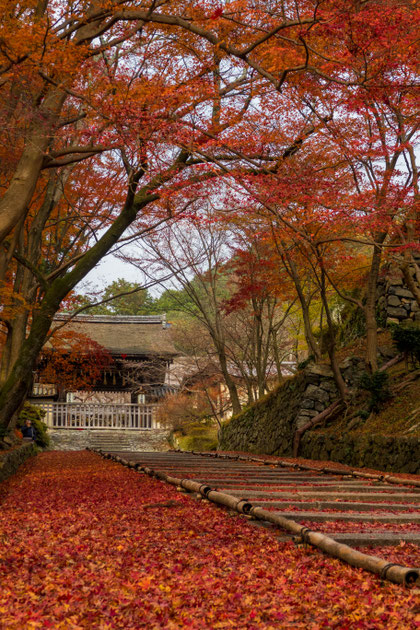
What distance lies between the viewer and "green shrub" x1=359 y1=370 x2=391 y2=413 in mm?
11789

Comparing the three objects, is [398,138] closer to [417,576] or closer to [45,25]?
[45,25]

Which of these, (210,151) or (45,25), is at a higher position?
(45,25)

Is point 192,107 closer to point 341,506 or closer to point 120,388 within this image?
point 341,506

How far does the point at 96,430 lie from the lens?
88.5 ft

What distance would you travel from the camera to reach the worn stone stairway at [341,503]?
416 centimetres

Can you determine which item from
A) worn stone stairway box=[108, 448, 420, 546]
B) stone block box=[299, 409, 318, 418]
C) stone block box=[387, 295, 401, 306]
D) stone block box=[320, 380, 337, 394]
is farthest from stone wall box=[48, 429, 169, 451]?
worn stone stairway box=[108, 448, 420, 546]

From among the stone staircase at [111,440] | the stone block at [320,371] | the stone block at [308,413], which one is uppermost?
the stone block at [320,371]

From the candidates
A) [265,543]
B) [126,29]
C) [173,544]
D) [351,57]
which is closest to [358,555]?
[265,543]

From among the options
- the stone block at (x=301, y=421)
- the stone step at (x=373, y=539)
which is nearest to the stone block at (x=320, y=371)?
the stone block at (x=301, y=421)

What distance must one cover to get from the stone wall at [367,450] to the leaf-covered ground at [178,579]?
5.37 metres

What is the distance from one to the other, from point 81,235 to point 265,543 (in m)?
12.2

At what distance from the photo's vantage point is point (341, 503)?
5.40 meters

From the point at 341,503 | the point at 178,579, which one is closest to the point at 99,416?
the point at 341,503

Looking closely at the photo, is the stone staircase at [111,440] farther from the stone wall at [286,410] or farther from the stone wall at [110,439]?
the stone wall at [286,410]
